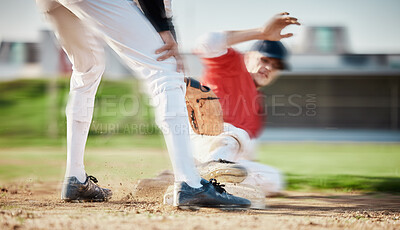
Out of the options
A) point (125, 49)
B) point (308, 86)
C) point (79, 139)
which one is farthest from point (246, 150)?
point (308, 86)

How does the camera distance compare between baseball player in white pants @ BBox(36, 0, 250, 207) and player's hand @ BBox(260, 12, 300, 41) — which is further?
player's hand @ BBox(260, 12, 300, 41)

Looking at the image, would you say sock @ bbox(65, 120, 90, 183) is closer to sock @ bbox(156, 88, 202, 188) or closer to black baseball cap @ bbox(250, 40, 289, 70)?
sock @ bbox(156, 88, 202, 188)

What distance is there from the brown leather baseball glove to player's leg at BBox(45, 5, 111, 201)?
65 centimetres

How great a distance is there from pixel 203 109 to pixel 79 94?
0.92 metres

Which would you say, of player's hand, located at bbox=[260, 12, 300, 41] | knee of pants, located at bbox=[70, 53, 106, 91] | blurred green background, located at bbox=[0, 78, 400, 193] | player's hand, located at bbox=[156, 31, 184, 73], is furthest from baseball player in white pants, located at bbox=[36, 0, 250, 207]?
blurred green background, located at bbox=[0, 78, 400, 193]

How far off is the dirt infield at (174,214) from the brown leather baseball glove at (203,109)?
60 cm

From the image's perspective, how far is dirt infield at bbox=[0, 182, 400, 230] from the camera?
169 cm

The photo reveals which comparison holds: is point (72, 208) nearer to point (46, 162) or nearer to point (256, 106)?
point (256, 106)

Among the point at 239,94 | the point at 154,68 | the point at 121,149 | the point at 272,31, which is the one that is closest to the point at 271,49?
the point at 239,94

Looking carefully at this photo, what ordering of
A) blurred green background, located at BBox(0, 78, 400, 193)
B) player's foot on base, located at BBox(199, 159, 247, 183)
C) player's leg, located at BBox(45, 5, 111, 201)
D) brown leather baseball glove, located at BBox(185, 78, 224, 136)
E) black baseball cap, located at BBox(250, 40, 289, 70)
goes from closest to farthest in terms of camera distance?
1. player's leg, located at BBox(45, 5, 111, 201)
2. player's foot on base, located at BBox(199, 159, 247, 183)
3. brown leather baseball glove, located at BBox(185, 78, 224, 136)
4. black baseball cap, located at BBox(250, 40, 289, 70)
5. blurred green background, located at BBox(0, 78, 400, 193)

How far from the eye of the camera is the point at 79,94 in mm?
2346

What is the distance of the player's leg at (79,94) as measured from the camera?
2256 millimetres

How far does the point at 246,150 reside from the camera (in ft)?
10.3

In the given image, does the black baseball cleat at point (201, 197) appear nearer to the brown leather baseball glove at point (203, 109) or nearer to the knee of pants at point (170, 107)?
the knee of pants at point (170, 107)
